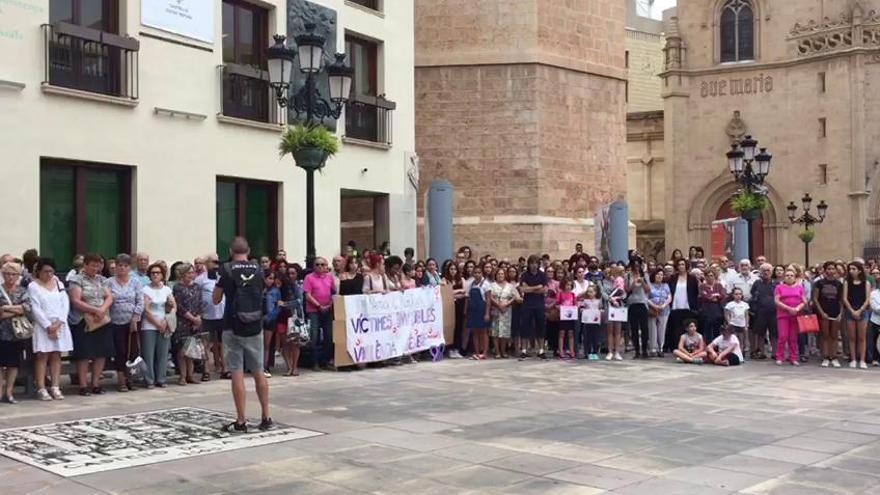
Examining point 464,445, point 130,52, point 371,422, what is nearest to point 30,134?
point 130,52

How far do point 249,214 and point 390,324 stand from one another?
4.94 m

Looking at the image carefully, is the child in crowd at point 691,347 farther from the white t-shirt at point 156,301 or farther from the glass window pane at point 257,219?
the white t-shirt at point 156,301

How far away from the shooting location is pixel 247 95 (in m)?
18.9

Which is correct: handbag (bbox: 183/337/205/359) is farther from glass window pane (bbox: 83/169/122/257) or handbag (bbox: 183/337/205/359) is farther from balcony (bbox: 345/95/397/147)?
balcony (bbox: 345/95/397/147)

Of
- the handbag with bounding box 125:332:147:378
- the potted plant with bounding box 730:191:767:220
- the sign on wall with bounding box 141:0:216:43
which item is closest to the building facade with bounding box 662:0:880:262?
the potted plant with bounding box 730:191:767:220

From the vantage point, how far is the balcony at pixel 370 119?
21.3m

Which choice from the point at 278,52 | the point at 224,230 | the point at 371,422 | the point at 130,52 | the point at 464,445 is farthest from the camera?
the point at 224,230

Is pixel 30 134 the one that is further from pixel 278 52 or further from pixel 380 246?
pixel 380 246

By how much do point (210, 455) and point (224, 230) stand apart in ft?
34.9

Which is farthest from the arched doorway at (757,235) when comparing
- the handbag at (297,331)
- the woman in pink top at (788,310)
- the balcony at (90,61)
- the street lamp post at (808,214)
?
the handbag at (297,331)

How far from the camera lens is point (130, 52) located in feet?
54.1

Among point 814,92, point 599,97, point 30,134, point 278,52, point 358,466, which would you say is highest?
point 814,92

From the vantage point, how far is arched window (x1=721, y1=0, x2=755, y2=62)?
43.6 meters

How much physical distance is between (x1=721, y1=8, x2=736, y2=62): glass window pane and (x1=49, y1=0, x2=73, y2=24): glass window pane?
34.2 meters
